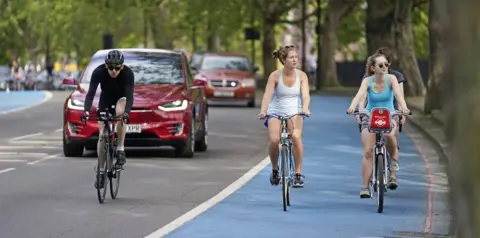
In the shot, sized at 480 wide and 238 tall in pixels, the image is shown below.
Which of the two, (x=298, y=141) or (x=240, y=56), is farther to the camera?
(x=240, y=56)

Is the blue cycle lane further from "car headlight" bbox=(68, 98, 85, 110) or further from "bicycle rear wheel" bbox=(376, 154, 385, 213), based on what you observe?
"car headlight" bbox=(68, 98, 85, 110)

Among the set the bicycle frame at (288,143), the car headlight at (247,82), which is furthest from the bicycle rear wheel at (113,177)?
the car headlight at (247,82)

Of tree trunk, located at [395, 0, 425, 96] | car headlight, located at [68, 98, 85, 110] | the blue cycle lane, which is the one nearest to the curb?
the blue cycle lane

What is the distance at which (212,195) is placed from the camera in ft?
47.8

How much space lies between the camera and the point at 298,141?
44.0 feet

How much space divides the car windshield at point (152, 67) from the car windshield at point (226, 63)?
67.1 ft

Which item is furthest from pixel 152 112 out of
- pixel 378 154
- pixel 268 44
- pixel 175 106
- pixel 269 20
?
pixel 268 44

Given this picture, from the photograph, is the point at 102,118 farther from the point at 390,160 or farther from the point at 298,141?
the point at 390,160

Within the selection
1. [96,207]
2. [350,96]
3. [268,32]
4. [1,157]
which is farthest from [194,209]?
[268,32]

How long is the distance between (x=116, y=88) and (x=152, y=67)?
6.60 meters

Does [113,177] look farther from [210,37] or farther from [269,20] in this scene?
[210,37]

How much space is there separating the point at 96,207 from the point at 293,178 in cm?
194

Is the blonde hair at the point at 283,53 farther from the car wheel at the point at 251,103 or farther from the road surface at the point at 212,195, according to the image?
the car wheel at the point at 251,103

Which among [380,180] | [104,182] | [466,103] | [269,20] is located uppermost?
[466,103]
